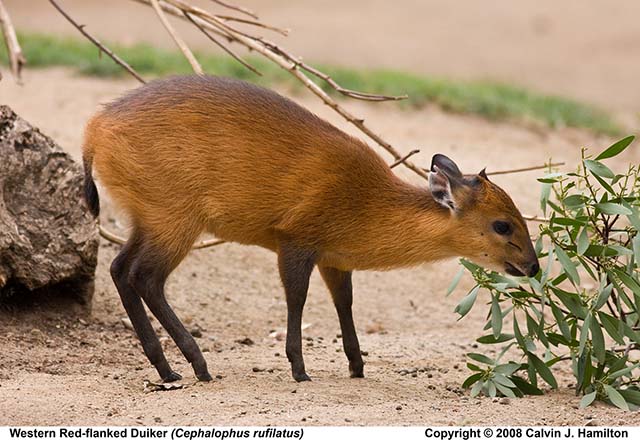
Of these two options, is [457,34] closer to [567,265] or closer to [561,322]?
[561,322]

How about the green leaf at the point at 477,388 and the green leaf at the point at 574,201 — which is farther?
the green leaf at the point at 477,388

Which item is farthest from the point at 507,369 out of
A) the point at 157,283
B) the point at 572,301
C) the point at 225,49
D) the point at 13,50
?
the point at 13,50

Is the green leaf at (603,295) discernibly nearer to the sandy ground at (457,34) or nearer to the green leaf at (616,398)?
the green leaf at (616,398)

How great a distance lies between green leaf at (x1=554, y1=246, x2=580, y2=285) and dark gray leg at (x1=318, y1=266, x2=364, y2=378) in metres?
1.17

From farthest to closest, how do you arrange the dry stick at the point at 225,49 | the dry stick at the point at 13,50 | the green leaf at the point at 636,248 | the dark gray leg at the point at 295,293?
the dry stick at the point at 225,49 < the dark gray leg at the point at 295,293 < the green leaf at the point at 636,248 < the dry stick at the point at 13,50

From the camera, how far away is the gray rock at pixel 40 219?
607 centimetres

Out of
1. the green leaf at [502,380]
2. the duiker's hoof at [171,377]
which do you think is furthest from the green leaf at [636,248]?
the duiker's hoof at [171,377]

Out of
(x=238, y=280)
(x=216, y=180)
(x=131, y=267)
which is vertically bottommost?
(x=238, y=280)

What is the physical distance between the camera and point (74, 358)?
5.94 m

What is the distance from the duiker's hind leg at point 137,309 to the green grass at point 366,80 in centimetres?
565

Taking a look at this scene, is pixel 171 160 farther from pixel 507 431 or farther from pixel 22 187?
pixel 507 431

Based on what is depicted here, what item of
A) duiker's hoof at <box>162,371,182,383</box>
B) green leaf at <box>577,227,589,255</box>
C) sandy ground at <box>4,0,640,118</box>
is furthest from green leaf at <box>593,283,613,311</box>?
sandy ground at <box>4,0,640,118</box>

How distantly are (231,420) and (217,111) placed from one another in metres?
1.69

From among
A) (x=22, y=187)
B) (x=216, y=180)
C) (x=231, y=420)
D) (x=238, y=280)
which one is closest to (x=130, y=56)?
(x=238, y=280)
